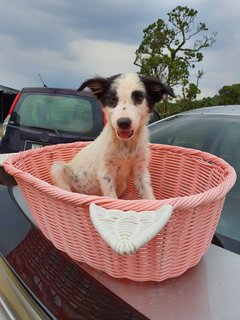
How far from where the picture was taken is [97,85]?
2.11m

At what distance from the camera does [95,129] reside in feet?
17.5

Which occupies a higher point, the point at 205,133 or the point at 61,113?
the point at 205,133

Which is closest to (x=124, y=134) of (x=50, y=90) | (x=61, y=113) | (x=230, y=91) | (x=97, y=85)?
(x=97, y=85)

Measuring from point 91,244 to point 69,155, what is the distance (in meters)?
1.70

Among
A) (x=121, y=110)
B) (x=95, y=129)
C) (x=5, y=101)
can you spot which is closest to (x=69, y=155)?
(x=121, y=110)

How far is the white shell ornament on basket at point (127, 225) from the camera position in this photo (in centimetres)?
99

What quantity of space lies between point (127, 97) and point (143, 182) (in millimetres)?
624

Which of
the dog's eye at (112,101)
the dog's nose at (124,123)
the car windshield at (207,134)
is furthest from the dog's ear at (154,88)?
the car windshield at (207,134)

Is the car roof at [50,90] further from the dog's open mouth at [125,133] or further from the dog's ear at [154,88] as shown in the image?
the dog's open mouth at [125,133]

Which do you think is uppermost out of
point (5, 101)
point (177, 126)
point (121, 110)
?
point (121, 110)

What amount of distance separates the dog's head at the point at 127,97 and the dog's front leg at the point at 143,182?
348mm

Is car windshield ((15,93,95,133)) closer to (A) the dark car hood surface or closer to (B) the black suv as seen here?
(B) the black suv

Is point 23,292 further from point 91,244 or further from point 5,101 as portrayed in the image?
point 5,101

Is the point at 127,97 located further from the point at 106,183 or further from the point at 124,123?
the point at 106,183
